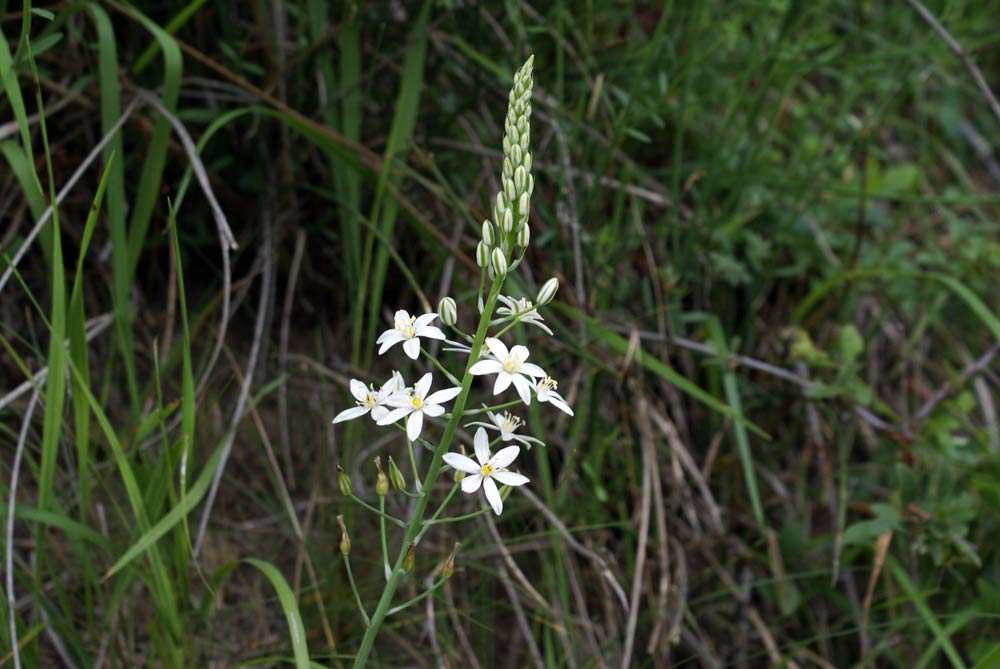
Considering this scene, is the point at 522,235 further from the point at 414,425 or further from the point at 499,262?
the point at 414,425

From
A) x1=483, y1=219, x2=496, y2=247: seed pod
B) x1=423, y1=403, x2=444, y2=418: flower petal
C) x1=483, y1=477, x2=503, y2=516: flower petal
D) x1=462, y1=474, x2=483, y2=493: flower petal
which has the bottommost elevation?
x1=462, y1=474, x2=483, y2=493: flower petal

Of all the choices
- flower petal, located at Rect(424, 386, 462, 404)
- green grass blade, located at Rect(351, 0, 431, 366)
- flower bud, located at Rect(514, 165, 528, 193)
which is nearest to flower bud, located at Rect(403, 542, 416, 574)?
flower petal, located at Rect(424, 386, 462, 404)

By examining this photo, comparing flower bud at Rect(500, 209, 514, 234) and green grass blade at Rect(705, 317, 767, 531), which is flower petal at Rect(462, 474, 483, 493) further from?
green grass blade at Rect(705, 317, 767, 531)

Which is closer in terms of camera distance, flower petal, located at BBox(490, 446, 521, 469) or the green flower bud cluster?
the green flower bud cluster

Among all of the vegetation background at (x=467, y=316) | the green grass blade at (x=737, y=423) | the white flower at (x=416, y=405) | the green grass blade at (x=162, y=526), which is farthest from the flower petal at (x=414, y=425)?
the green grass blade at (x=737, y=423)

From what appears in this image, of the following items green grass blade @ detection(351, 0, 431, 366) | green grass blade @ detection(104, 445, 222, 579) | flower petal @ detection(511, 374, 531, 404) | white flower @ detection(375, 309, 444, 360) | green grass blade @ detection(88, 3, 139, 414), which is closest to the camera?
flower petal @ detection(511, 374, 531, 404)

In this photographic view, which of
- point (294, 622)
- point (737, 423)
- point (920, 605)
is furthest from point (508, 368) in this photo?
point (920, 605)

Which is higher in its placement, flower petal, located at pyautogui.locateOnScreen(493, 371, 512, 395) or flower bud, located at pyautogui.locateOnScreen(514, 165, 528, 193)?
flower bud, located at pyautogui.locateOnScreen(514, 165, 528, 193)
